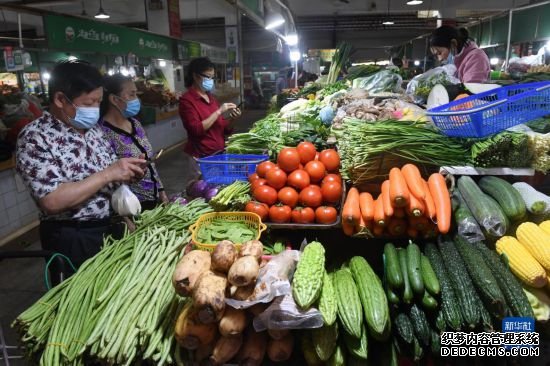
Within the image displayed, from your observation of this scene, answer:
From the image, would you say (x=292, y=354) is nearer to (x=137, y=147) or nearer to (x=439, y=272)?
(x=439, y=272)

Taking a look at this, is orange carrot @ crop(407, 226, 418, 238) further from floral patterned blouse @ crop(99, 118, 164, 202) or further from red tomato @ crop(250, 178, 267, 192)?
floral patterned blouse @ crop(99, 118, 164, 202)

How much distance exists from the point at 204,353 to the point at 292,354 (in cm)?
47

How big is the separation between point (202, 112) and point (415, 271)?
345cm

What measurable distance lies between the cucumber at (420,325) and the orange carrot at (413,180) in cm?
60

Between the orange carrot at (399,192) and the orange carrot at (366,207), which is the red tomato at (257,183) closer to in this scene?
the orange carrot at (366,207)

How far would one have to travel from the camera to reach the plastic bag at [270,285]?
165 cm

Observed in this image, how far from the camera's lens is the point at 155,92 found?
10.7 meters

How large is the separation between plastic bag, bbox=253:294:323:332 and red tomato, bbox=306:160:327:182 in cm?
95

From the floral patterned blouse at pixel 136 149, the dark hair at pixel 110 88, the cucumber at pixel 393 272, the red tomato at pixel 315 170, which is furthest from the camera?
the dark hair at pixel 110 88

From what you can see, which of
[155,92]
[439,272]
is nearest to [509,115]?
[439,272]

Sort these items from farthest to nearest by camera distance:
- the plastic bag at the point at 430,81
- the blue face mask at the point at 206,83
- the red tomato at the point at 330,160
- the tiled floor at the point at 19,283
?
the blue face mask at the point at 206,83, the plastic bag at the point at 430,81, the tiled floor at the point at 19,283, the red tomato at the point at 330,160

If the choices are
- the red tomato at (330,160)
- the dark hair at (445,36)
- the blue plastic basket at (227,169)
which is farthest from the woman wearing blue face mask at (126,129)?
the dark hair at (445,36)

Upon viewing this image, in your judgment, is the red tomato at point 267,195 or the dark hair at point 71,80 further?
the dark hair at point 71,80

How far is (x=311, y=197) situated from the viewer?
91.6 inches
